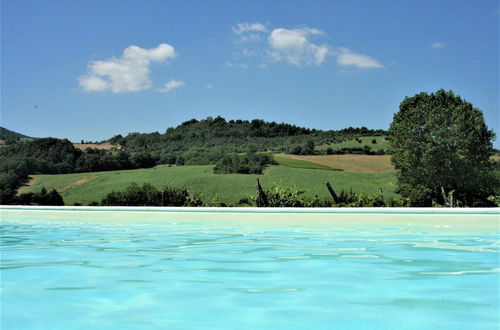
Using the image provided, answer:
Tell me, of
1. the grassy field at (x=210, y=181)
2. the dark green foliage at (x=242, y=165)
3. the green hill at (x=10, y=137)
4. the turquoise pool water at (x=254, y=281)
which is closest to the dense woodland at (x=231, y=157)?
the dark green foliage at (x=242, y=165)

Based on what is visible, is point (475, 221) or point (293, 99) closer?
point (475, 221)

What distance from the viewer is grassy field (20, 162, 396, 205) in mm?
28484

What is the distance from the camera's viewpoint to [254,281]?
4570 millimetres

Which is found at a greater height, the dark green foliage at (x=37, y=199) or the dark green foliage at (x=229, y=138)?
the dark green foliage at (x=229, y=138)

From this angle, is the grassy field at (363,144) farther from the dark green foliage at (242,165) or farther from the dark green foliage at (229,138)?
the dark green foliage at (242,165)

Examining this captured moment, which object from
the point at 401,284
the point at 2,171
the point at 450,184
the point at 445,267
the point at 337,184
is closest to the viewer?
the point at 401,284

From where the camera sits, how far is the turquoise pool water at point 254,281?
336 cm

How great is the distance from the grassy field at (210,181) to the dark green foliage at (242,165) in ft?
2.35

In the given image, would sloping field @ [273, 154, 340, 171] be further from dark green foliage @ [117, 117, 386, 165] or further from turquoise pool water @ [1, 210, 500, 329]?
turquoise pool water @ [1, 210, 500, 329]

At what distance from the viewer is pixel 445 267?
521 cm

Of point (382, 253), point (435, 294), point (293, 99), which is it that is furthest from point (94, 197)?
point (435, 294)

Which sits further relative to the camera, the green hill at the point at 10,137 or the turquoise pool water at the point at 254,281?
the green hill at the point at 10,137

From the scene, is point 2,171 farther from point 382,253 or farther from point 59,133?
point 382,253

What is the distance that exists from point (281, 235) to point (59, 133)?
36.7 m
